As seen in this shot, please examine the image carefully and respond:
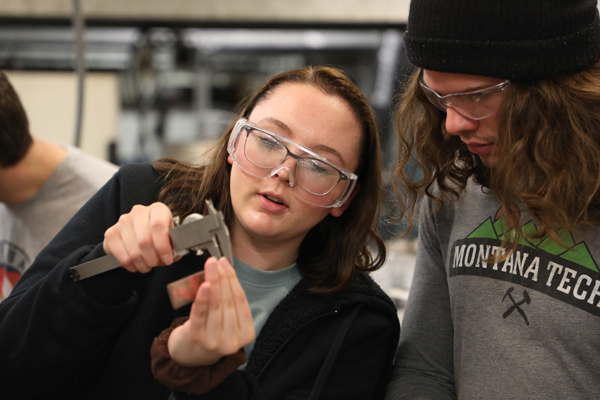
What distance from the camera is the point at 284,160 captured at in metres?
1.15

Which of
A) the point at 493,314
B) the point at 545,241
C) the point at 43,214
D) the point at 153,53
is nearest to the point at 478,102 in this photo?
the point at 545,241

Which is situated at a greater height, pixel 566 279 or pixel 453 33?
pixel 453 33

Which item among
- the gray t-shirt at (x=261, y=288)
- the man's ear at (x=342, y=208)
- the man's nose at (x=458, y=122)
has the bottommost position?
the gray t-shirt at (x=261, y=288)

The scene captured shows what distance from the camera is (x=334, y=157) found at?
→ 122 cm

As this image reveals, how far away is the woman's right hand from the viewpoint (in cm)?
85

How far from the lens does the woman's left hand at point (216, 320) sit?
755 mm

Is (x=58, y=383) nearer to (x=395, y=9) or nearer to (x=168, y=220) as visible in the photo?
(x=168, y=220)

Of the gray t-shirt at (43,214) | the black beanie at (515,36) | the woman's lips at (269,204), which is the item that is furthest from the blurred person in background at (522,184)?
the gray t-shirt at (43,214)

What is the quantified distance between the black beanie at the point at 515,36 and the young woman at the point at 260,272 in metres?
0.34

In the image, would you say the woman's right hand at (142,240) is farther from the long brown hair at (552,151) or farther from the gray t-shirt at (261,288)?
the long brown hair at (552,151)

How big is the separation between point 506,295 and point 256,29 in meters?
2.49

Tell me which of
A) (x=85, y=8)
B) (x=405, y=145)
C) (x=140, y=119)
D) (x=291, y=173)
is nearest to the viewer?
(x=291, y=173)

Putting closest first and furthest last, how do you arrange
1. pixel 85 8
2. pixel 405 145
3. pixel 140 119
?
pixel 405 145, pixel 85 8, pixel 140 119

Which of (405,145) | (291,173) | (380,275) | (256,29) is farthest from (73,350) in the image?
(256,29)
